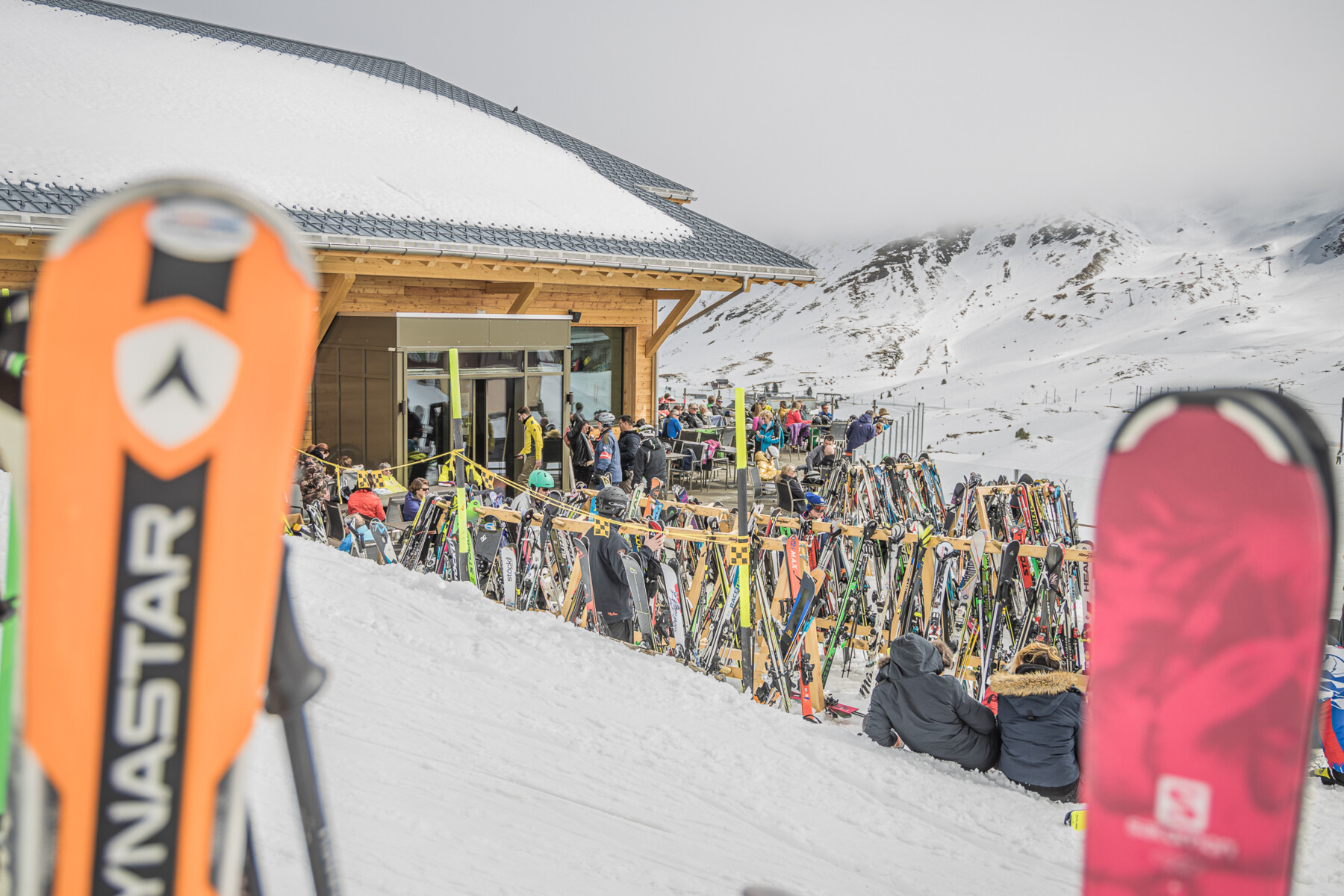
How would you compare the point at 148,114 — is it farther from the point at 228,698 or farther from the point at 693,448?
the point at 228,698

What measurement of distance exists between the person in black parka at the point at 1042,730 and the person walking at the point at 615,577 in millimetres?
2347

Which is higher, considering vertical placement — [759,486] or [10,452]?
[10,452]

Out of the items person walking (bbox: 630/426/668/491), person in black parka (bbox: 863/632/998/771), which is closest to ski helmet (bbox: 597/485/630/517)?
person in black parka (bbox: 863/632/998/771)

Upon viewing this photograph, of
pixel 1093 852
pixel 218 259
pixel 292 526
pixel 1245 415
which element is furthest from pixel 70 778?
pixel 292 526

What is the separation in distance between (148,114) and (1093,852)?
13.6 metres

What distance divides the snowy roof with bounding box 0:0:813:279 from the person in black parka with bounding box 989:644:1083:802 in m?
8.66

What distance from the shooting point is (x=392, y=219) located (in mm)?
11164

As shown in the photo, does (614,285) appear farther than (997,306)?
No

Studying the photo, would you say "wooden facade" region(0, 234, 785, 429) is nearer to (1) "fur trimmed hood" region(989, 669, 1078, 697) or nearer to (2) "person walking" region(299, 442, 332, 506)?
(2) "person walking" region(299, 442, 332, 506)

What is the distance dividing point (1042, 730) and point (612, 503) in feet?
11.9

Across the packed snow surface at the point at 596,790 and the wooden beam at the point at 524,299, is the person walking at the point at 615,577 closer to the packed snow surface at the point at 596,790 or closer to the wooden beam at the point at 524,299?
the packed snow surface at the point at 596,790

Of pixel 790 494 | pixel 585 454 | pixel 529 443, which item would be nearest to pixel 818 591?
pixel 790 494

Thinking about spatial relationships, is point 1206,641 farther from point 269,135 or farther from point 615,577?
point 269,135

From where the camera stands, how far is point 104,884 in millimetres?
1057
